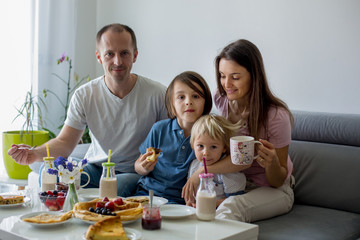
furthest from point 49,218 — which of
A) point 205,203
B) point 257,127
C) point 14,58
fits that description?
point 14,58

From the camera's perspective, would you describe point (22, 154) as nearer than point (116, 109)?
Yes

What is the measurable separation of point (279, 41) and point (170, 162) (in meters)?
1.29

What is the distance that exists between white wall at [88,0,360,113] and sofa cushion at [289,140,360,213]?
0.48m

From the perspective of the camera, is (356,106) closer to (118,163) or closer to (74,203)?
(118,163)

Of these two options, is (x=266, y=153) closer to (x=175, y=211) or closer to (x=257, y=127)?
(x=257, y=127)

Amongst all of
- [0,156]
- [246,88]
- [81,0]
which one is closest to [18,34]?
[81,0]

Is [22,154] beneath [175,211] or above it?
above

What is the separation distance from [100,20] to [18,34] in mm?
808

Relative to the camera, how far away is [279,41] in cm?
336

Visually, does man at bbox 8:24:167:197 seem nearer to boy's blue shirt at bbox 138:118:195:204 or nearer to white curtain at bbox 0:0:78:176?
boy's blue shirt at bbox 138:118:195:204

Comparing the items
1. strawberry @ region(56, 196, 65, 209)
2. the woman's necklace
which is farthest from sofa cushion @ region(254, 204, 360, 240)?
strawberry @ region(56, 196, 65, 209)

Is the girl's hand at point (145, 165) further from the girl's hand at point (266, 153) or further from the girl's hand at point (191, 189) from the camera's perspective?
the girl's hand at point (266, 153)

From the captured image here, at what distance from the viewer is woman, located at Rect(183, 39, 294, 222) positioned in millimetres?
2350

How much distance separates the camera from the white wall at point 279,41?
308 cm
